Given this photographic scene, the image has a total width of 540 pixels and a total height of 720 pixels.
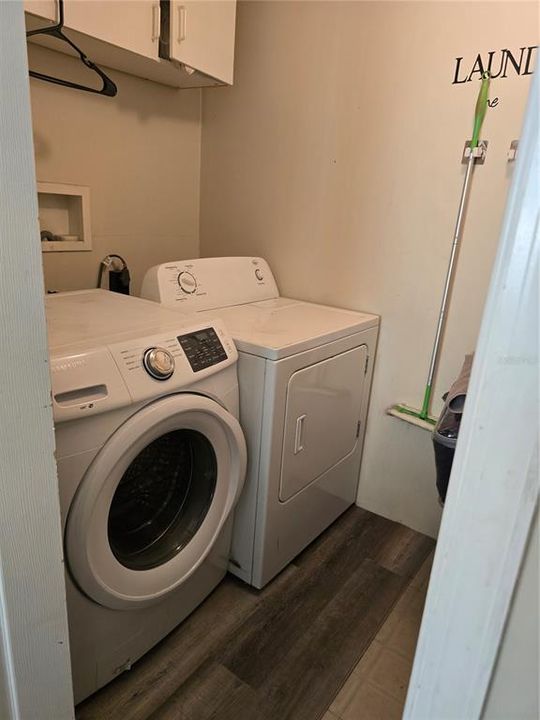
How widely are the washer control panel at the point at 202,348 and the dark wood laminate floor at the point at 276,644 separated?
843mm

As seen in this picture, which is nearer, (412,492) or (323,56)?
(323,56)

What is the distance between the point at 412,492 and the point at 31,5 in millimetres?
2029

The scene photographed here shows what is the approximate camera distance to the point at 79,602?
3.54 ft

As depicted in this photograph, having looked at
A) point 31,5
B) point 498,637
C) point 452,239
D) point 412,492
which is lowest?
point 412,492

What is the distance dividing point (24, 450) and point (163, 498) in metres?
0.73

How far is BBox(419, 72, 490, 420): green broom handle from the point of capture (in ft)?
4.93

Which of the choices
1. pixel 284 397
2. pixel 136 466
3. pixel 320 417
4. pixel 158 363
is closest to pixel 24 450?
pixel 158 363

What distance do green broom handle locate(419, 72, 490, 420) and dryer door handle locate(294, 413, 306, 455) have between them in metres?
0.56

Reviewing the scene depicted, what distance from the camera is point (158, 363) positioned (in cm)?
112

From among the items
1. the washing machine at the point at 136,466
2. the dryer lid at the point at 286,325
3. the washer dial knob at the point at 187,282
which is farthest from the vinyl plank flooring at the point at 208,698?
the washer dial knob at the point at 187,282

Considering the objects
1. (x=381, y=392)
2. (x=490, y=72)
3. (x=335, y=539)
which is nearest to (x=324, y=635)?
(x=335, y=539)

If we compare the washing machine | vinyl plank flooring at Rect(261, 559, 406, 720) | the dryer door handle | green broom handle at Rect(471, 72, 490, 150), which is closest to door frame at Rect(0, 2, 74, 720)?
the washing machine

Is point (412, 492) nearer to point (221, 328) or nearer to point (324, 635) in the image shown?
point (324, 635)

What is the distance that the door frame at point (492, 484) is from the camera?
0.44m
